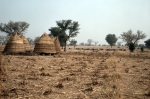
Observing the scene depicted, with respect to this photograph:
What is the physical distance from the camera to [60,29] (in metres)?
46.6

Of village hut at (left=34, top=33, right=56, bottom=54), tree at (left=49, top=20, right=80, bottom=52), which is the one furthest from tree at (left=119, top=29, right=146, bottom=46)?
village hut at (left=34, top=33, right=56, bottom=54)

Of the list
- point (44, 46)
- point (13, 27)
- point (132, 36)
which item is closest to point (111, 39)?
point (132, 36)

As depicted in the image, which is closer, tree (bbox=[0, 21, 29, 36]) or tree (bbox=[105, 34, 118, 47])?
tree (bbox=[0, 21, 29, 36])

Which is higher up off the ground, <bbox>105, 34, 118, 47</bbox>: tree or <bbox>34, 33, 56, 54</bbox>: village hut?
<bbox>105, 34, 118, 47</bbox>: tree

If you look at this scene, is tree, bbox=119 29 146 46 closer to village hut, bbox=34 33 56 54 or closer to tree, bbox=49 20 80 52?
tree, bbox=49 20 80 52

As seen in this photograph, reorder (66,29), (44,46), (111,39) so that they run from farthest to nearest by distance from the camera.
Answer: (111,39) < (66,29) < (44,46)

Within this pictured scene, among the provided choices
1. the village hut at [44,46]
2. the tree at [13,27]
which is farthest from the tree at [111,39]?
the village hut at [44,46]

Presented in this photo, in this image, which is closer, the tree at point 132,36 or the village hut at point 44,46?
the village hut at point 44,46

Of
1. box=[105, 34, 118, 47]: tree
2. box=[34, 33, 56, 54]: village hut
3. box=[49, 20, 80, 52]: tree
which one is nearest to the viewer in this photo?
box=[34, 33, 56, 54]: village hut

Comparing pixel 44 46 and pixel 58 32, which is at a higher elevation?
pixel 58 32

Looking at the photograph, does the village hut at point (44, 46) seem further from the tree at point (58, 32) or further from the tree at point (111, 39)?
the tree at point (111, 39)

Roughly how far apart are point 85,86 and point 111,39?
300 ft

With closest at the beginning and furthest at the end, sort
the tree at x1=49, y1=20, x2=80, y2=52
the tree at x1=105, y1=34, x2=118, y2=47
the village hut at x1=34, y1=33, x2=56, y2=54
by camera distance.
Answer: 1. the village hut at x1=34, y1=33, x2=56, y2=54
2. the tree at x1=49, y1=20, x2=80, y2=52
3. the tree at x1=105, y1=34, x2=118, y2=47

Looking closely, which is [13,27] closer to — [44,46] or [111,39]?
[44,46]
